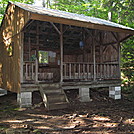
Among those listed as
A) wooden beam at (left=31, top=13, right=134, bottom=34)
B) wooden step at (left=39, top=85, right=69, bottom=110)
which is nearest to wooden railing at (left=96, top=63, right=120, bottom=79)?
wooden beam at (left=31, top=13, right=134, bottom=34)

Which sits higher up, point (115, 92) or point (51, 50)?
point (51, 50)

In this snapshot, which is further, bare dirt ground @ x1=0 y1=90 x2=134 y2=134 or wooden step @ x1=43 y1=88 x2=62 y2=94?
wooden step @ x1=43 y1=88 x2=62 y2=94

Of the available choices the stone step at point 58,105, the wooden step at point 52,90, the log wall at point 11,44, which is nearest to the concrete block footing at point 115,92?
the wooden step at point 52,90

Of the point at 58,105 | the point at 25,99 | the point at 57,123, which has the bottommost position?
the point at 57,123

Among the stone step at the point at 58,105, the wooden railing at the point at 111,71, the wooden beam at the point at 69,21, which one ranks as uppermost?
A: the wooden beam at the point at 69,21

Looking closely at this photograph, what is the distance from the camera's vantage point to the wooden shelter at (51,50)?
9562 millimetres

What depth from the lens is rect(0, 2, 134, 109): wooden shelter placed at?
956cm

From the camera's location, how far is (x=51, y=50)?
1554cm

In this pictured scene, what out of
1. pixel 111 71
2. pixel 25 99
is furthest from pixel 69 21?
pixel 111 71

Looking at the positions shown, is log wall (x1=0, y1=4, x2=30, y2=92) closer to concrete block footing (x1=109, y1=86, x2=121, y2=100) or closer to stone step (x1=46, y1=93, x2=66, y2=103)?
stone step (x1=46, y1=93, x2=66, y2=103)

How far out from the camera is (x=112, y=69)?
12633mm

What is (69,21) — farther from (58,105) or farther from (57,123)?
(57,123)

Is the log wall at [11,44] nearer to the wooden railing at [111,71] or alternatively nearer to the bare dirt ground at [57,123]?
the bare dirt ground at [57,123]

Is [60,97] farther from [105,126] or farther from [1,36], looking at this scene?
[1,36]
